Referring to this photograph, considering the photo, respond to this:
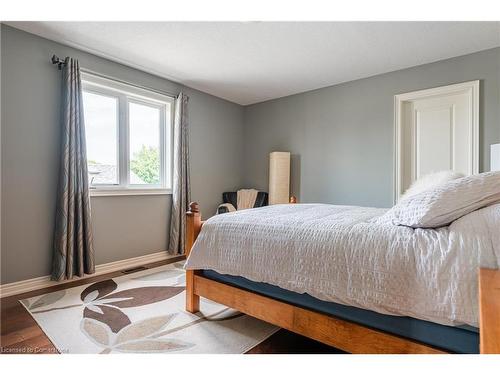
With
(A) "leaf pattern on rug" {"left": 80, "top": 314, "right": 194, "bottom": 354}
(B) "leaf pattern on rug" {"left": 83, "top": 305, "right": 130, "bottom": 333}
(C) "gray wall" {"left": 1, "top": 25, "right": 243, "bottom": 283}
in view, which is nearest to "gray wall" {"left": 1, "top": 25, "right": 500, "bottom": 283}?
(C) "gray wall" {"left": 1, "top": 25, "right": 243, "bottom": 283}

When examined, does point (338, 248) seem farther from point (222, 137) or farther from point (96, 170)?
point (222, 137)

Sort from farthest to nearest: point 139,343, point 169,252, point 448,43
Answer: point 169,252 < point 448,43 < point 139,343

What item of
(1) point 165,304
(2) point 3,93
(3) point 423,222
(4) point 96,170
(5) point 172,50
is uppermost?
(5) point 172,50

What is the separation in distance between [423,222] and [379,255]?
0.23 m

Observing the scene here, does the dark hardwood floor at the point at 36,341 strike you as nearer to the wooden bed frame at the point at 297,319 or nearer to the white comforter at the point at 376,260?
the wooden bed frame at the point at 297,319

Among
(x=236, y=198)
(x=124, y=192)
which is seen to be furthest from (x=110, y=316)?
(x=236, y=198)

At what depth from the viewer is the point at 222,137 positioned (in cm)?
423

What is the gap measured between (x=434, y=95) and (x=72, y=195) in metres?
3.85

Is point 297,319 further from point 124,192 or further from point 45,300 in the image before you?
point 124,192

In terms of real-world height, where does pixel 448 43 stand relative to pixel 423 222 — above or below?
above

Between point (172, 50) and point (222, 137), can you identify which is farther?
point (222, 137)

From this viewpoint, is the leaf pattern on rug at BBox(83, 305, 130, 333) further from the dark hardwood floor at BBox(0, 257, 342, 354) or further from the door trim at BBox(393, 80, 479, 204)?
the door trim at BBox(393, 80, 479, 204)

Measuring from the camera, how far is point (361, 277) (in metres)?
1.15
